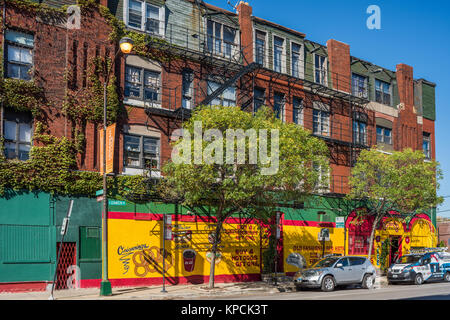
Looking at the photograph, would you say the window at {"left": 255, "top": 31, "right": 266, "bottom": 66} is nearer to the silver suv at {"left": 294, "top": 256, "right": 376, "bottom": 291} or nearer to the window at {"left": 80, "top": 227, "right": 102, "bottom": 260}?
the silver suv at {"left": 294, "top": 256, "right": 376, "bottom": 291}

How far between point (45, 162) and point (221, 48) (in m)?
12.4

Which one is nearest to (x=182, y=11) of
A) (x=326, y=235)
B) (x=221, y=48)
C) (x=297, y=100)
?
(x=221, y=48)

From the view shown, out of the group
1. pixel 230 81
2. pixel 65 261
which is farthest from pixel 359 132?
pixel 65 261

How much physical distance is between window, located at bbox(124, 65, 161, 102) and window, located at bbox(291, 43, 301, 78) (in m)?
10.3

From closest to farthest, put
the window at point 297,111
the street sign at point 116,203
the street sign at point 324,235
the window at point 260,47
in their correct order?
the street sign at point 116,203
the street sign at point 324,235
the window at point 260,47
the window at point 297,111

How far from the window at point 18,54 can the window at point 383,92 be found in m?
25.1

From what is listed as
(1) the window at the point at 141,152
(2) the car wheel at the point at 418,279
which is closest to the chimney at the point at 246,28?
(1) the window at the point at 141,152

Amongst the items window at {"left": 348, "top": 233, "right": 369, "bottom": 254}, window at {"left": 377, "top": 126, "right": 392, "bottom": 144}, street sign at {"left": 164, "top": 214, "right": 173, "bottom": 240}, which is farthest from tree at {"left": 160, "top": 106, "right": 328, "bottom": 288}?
window at {"left": 377, "top": 126, "right": 392, "bottom": 144}

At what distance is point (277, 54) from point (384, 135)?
11448 millimetres

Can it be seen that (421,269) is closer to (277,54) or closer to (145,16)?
(277,54)

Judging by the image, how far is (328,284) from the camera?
22391mm

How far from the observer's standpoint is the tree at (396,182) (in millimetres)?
29531

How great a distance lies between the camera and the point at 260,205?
23.5 meters

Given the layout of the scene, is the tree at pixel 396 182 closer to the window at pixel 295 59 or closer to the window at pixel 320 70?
the window at pixel 320 70
